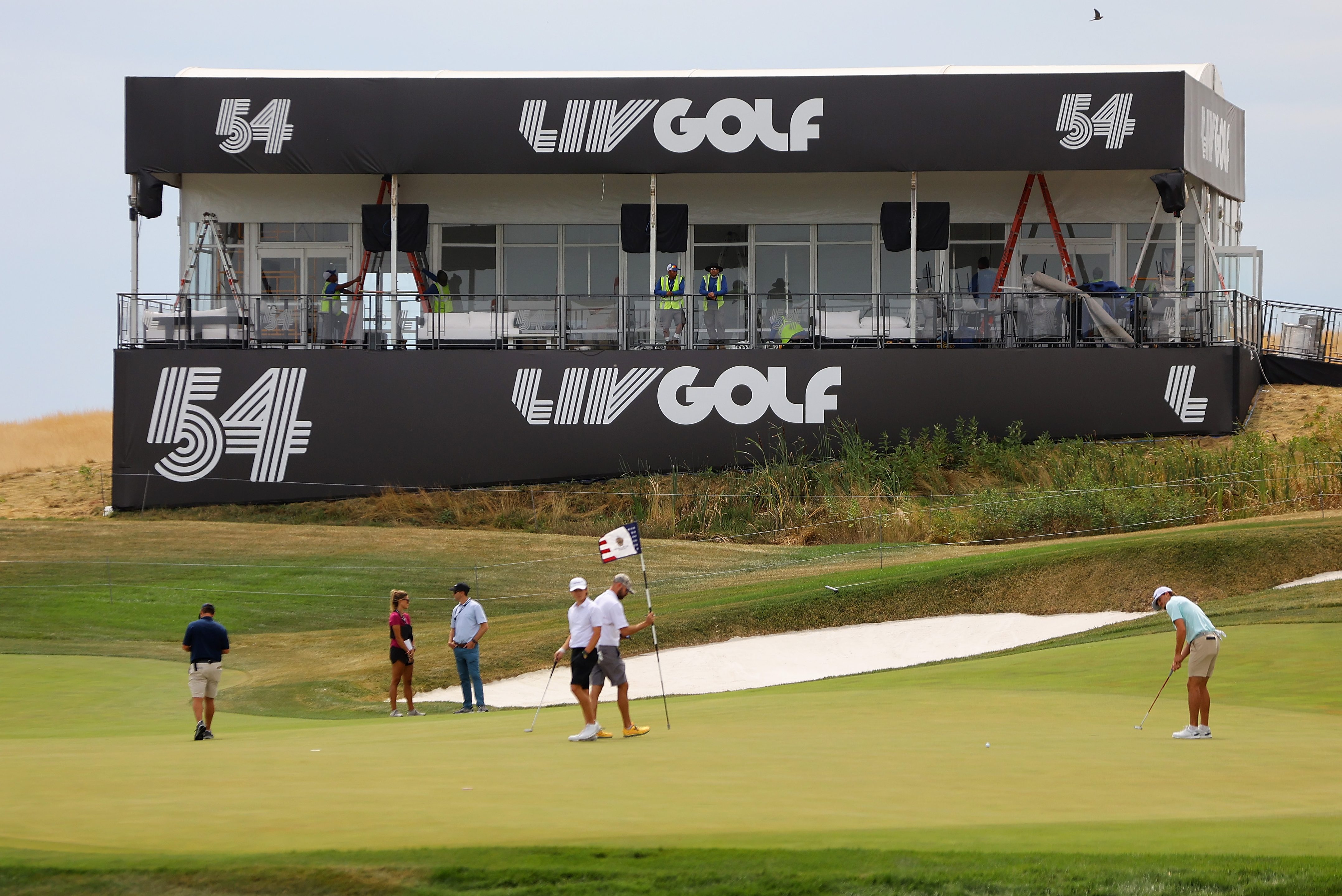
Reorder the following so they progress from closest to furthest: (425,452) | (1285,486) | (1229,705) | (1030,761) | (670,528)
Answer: (1030,761) < (1229,705) < (1285,486) < (670,528) < (425,452)

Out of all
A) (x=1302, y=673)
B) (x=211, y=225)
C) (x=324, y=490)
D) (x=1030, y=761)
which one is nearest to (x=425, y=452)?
(x=324, y=490)

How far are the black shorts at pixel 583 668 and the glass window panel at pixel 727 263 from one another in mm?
24110

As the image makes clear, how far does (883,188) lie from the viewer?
36125mm

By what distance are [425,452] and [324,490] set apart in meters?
2.52

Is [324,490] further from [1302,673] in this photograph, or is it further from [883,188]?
[1302,673]

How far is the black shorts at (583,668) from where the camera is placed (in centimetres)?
1320

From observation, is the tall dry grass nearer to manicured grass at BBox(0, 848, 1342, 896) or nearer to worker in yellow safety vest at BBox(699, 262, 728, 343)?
worker in yellow safety vest at BBox(699, 262, 728, 343)

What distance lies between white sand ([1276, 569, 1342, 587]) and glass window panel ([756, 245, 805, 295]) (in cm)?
1699

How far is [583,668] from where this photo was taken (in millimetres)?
13211

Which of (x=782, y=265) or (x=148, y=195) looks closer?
(x=148, y=195)

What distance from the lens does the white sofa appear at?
32.6 metres

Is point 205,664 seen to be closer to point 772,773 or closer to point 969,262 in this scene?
point 772,773

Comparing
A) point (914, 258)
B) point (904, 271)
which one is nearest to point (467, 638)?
point (914, 258)

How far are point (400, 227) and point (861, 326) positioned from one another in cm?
1138
